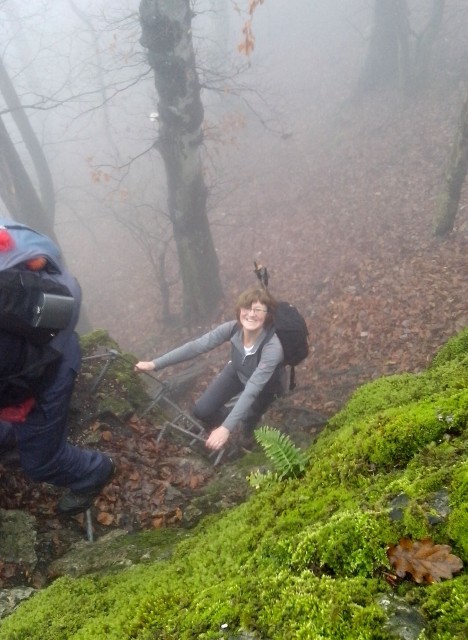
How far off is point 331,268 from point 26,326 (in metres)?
8.38

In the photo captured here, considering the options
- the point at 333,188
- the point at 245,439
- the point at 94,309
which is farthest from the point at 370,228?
the point at 94,309

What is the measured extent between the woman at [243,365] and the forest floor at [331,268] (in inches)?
18.5

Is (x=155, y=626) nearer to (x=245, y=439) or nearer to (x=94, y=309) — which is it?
(x=245, y=439)

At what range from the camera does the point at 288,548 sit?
1663mm

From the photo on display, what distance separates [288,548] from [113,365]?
13.4 ft

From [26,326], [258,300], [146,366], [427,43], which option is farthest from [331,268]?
[427,43]

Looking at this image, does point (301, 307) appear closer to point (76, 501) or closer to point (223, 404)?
point (223, 404)

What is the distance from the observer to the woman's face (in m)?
4.84

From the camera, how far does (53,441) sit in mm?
3541

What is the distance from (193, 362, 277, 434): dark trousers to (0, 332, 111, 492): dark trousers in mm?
2092

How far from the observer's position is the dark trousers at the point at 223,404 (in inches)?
222

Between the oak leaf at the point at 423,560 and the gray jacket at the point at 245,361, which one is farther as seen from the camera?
the gray jacket at the point at 245,361

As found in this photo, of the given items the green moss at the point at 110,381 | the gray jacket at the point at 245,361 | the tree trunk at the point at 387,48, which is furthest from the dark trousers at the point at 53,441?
the tree trunk at the point at 387,48

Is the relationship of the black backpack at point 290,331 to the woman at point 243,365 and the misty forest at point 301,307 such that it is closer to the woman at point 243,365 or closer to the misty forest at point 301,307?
the woman at point 243,365
